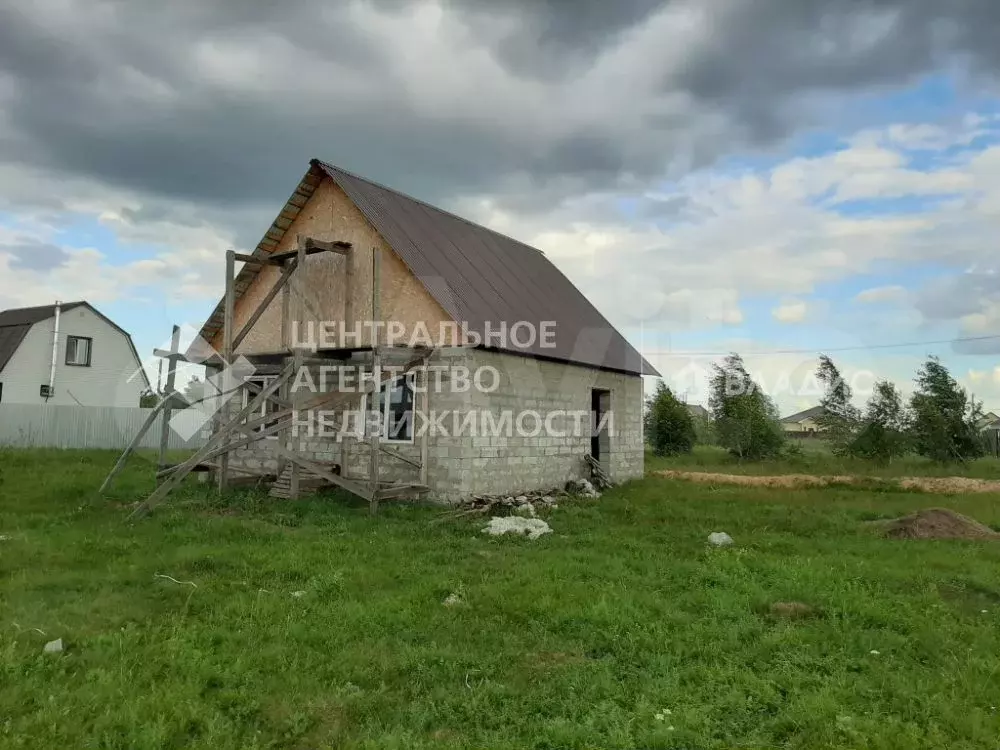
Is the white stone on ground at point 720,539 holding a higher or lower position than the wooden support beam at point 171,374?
lower

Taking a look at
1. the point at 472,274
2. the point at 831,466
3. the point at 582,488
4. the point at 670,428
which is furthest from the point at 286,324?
the point at 670,428

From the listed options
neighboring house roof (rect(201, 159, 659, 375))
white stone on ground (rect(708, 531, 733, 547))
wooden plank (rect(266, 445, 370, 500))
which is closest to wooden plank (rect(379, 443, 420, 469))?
wooden plank (rect(266, 445, 370, 500))

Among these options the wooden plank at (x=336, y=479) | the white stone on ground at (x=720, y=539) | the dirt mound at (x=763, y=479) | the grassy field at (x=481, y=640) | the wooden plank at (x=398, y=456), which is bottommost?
the grassy field at (x=481, y=640)

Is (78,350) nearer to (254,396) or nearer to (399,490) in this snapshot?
(254,396)

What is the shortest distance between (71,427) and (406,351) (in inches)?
713

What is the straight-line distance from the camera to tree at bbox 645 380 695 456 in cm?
3183

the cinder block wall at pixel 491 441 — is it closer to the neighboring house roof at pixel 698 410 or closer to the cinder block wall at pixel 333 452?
the cinder block wall at pixel 333 452

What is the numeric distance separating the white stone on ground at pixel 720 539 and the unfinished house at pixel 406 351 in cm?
439

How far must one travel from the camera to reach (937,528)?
1042cm

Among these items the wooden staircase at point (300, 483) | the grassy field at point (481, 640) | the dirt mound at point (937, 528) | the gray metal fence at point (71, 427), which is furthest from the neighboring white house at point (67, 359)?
the dirt mound at point (937, 528)

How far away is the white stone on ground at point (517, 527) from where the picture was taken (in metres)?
10.1

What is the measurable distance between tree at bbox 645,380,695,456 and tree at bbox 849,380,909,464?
7.86 metres

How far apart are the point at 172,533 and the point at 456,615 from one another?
202 inches

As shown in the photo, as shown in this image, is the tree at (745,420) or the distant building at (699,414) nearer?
the tree at (745,420)
